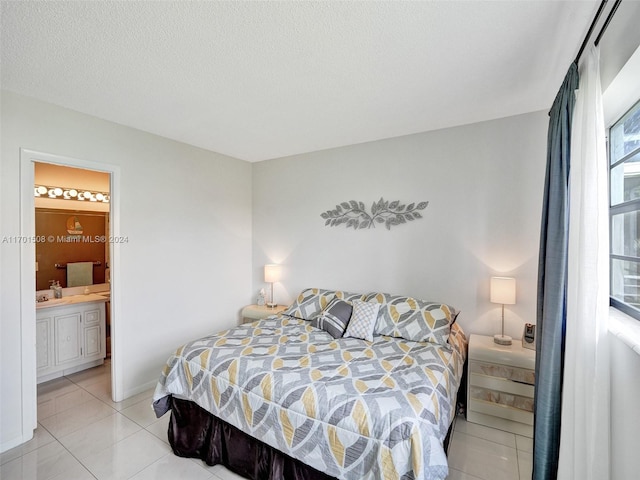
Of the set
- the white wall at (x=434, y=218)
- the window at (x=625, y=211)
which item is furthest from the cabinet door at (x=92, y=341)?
A: the window at (x=625, y=211)

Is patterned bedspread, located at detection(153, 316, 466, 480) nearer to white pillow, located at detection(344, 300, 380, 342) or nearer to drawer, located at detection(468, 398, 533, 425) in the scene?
white pillow, located at detection(344, 300, 380, 342)

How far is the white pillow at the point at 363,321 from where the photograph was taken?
275 cm

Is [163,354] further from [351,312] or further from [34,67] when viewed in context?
[34,67]

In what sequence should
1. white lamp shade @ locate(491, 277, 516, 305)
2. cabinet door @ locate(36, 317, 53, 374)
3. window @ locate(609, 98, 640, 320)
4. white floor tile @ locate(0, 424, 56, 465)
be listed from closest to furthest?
1. window @ locate(609, 98, 640, 320)
2. white floor tile @ locate(0, 424, 56, 465)
3. white lamp shade @ locate(491, 277, 516, 305)
4. cabinet door @ locate(36, 317, 53, 374)

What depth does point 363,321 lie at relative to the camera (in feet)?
9.22

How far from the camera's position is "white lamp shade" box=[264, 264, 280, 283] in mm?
3975

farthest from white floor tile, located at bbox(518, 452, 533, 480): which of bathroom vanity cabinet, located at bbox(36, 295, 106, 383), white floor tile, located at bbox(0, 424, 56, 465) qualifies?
bathroom vanity cabinet, located at bbox(36, 295, 106, 383)

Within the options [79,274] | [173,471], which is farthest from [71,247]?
[173,471]

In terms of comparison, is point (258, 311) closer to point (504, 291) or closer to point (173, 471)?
point (173, 471)

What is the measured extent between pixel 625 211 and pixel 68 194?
5321 mm

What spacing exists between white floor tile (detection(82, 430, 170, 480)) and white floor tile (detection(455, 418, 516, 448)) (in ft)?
7.56

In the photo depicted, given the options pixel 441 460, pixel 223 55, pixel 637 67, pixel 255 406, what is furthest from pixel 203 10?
pixel 441 460

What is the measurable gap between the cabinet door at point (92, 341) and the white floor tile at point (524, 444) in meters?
4.35

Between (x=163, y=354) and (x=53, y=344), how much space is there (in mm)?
1178
